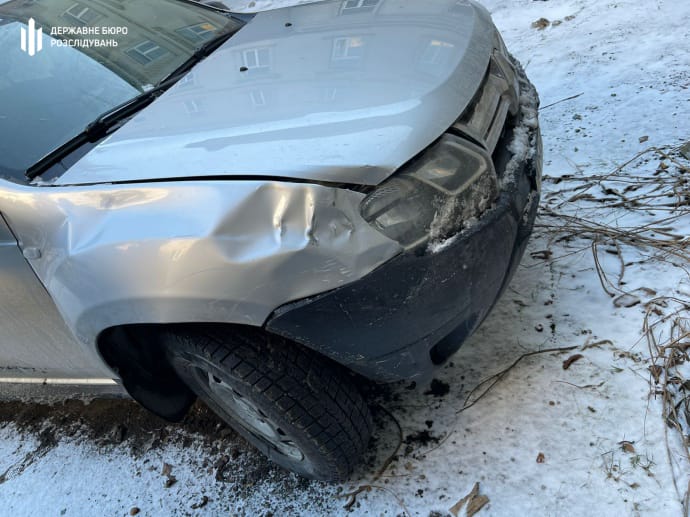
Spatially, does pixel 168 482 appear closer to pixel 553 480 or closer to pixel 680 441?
pixel 553 480

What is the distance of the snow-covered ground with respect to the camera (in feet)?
5.65

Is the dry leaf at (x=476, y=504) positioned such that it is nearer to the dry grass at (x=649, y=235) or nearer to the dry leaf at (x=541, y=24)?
the dry grass at (x=649, y=235)

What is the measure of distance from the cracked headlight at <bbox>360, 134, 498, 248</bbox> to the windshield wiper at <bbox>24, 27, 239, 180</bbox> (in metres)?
1.02

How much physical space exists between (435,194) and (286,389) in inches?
26.5

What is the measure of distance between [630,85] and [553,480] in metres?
2.94

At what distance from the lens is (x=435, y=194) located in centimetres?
144

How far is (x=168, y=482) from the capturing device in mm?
2076

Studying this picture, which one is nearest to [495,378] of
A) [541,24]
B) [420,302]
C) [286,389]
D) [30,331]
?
[420,302]

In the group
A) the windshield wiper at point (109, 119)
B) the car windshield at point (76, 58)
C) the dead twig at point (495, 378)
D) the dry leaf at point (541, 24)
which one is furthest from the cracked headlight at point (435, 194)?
the dry leaf at point (541, 24)

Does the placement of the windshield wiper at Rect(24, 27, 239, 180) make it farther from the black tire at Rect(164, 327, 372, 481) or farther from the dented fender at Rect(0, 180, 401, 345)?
the black tire at Rect(164, 327, 372, 481)

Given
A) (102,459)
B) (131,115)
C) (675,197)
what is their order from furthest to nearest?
(675,197) → (102,459) → (131,115)

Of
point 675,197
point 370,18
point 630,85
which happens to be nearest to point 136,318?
point 370,18

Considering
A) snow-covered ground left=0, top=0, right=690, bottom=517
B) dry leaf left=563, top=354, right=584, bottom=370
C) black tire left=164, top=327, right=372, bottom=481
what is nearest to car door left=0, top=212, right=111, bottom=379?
black tire left=164, top=327, right=372, bottom=481

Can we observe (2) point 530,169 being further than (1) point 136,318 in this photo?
Yes
